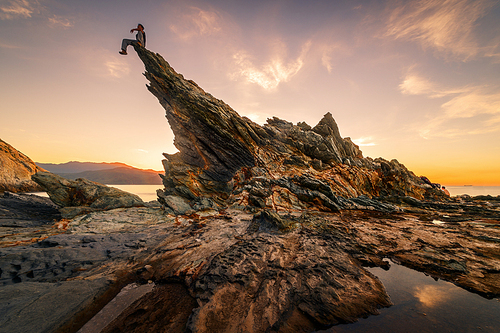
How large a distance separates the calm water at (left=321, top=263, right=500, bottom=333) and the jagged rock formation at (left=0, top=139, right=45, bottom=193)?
255 feet

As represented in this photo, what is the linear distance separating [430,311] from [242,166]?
25.6 metres

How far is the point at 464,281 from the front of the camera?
727cm

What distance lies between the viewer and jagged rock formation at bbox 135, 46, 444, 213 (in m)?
24.2

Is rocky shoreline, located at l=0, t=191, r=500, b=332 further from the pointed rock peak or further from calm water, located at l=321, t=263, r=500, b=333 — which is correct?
the pointed rock peak

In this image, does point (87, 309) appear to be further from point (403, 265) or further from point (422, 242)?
point (422, 242)

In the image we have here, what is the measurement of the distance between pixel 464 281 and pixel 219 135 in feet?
90.5

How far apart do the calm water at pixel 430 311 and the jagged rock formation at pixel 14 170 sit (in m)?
77.8

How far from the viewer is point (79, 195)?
20.2 m

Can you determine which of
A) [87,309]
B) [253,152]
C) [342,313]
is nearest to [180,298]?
[87,309]

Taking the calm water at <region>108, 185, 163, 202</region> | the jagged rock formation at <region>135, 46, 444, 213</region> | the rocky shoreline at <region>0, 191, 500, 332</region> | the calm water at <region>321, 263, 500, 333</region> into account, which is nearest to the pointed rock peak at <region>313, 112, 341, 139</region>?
the jagged rock formation at <region>135, 46, 444, 213</region>

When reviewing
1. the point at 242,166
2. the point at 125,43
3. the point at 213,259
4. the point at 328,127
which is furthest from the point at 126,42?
the point at 328,127

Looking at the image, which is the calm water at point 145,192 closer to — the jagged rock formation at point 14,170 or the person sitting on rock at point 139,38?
the jagged rock formation at point 14,170

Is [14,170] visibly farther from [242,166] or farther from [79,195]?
[242,166]

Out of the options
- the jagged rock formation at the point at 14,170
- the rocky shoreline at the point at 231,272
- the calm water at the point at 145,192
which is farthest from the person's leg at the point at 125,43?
the jagged rock formation at the point at 14,170
